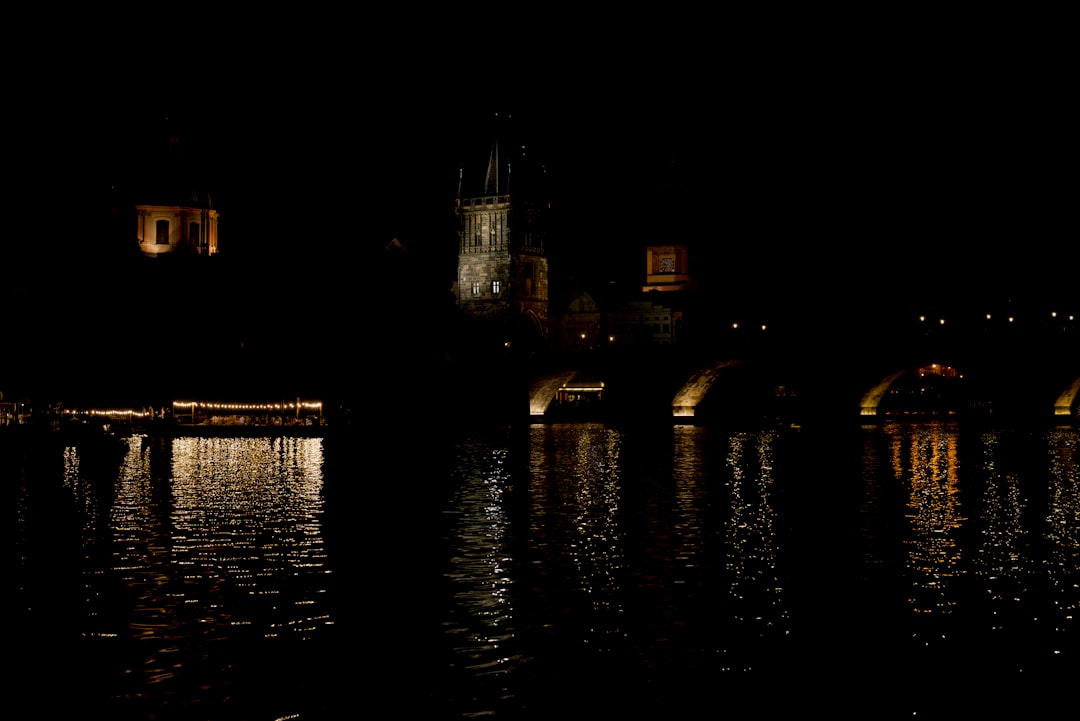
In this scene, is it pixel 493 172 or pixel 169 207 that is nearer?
pixel 169 207

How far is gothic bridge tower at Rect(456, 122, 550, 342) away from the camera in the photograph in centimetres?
12150

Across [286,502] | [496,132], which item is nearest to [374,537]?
[286,502]

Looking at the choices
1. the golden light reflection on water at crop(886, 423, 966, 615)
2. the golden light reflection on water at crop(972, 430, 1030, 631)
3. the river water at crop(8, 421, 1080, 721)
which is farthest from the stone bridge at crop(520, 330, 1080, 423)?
the river water at crop(8, 421, 1080, 721)

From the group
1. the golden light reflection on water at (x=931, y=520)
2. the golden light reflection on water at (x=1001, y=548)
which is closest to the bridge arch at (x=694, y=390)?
the golden light reflection on water at (x=931, y=520)

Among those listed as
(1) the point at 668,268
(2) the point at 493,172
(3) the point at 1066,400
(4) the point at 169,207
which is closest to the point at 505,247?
(2) the point at 493,172

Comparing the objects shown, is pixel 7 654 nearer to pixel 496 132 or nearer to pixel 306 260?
pixel 306 260

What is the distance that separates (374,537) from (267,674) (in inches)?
397

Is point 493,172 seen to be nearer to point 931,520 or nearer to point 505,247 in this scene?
point 505,247

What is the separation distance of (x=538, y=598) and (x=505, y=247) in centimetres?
10483

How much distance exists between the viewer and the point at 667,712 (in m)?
12.4

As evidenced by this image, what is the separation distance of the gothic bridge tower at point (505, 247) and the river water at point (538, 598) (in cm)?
8557

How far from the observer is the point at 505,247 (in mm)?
121500

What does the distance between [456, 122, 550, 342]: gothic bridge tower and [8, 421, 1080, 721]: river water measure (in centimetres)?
8557

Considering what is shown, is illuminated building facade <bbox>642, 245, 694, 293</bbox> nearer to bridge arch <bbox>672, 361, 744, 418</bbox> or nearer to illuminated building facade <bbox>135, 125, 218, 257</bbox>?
bridge arch <bbox>672, 361, 744, 418</bbox>
